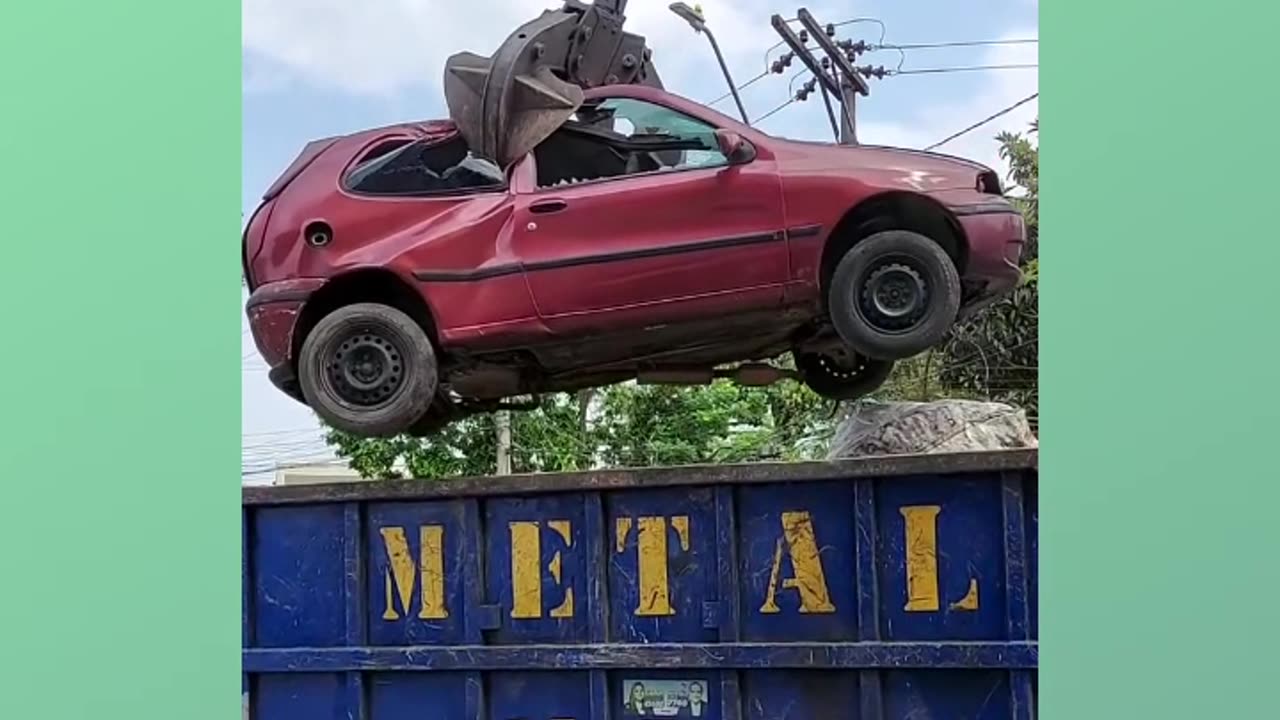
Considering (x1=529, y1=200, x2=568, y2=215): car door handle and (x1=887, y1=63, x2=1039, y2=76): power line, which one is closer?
(x1=887, y1=63, x2=1039, y2=76): power line

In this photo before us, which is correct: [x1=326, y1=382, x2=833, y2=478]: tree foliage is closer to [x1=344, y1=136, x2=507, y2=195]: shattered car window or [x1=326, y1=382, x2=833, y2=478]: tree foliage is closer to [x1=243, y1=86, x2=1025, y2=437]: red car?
[x1=243, y1=86, x2=1025, y2=437]: red car

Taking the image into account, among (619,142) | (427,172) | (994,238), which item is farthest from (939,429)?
(427,172)

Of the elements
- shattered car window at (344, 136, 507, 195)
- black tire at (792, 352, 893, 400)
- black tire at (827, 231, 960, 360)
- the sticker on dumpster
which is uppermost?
shattered car window at (344, 136, 507, 195)

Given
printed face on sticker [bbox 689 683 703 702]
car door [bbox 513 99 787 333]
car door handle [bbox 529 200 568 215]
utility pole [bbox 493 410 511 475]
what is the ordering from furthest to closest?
1. utility pole [bbox 493 410 511 475]
2. car door handle [bbox 529 200 568 215]
3. car door [bbox 513 99 787 333]
4. printed face on sticker [bbox 689 683 703 702]

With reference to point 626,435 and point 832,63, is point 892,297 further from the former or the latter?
point 626,435

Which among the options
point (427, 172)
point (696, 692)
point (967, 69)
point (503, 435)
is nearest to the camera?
point (696, 692)

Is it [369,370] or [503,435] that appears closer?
[369,370]

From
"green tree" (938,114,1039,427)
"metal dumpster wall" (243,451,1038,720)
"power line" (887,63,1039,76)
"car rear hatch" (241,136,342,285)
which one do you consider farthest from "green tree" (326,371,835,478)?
"power line" (887,63,1039,76)

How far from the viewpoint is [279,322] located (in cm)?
391

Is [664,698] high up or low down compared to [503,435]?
down

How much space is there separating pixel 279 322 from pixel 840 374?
1.43 metres

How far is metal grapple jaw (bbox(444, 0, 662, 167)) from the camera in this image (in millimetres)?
3898

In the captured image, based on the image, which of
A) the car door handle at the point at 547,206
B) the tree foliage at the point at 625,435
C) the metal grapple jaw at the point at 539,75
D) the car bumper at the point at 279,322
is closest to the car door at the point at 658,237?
the car door handle at the point at 547,206

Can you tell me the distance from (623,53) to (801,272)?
798 millimetres
